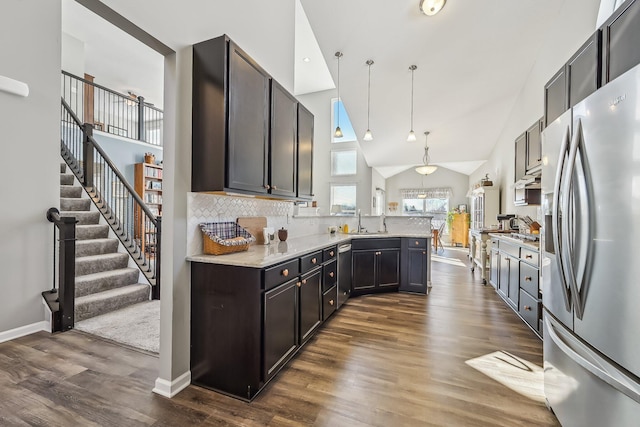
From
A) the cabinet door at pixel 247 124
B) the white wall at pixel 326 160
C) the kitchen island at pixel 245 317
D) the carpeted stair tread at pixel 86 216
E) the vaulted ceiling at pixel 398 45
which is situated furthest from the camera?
the white wall at pixel 326 160

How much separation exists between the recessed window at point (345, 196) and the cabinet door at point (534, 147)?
466cm

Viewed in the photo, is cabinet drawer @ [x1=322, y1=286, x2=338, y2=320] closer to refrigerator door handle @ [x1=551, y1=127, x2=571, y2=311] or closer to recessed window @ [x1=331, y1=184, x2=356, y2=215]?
refrigerator door handle @ [x1=551, y1=127, x2=571, y2=311]

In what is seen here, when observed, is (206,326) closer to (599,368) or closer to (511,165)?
(599,368)

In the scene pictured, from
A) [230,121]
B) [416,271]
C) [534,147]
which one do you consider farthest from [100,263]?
[534,147]

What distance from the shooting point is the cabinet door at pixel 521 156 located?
4.15 m

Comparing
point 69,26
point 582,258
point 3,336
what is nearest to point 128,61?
point 69,26

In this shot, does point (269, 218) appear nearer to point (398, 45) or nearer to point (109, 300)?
point (109, 300)

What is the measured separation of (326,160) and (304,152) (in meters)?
5.40

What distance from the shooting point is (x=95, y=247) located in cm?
370

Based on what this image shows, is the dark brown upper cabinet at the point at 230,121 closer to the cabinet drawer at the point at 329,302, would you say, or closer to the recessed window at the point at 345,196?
the cabinet drawer at the point at 329,302

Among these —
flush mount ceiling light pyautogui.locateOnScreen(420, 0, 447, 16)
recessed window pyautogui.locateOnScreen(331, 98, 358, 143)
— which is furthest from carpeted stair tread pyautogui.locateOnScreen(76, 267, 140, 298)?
recessed window pyautogui.locateOnScreen(331, 98, 358, 143)

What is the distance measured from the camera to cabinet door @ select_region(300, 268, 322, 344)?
2.30m

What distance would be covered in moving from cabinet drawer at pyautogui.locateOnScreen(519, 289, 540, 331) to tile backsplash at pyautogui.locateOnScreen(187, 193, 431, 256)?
1.68m

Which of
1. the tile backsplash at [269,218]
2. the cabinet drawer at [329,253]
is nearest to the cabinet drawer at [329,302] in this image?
the cabinet drawer at [329,253]
